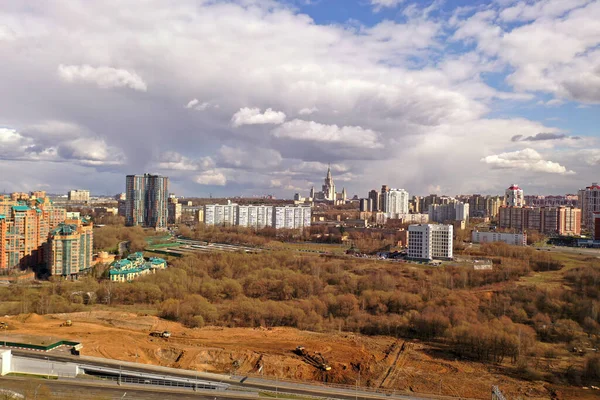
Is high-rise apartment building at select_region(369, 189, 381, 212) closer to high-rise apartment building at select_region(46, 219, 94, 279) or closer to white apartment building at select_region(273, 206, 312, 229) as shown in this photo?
white apartment building at select_region(273, 206, 312, 229)

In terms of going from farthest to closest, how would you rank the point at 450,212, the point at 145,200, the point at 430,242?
1. the point at 450,212
2. the point at 145,200
3. the point at 430,242

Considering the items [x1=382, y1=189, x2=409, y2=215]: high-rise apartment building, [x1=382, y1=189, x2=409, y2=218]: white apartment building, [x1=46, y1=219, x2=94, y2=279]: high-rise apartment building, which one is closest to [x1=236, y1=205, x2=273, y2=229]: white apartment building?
[x1=382, y1=189, x2=409, y2=218]: white apartment building

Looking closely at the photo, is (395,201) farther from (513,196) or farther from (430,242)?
(430,242)

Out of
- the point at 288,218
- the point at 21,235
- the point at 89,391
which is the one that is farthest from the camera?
the point at 288,218

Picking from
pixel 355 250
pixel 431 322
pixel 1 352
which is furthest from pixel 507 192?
pixel 1 352

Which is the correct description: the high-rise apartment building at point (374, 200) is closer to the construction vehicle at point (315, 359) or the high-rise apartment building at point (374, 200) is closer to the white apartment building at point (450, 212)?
the white apartment building at point (450, 212)

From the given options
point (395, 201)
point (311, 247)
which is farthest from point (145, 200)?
point (395, 201)

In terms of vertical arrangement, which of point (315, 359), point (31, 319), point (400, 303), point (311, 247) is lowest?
point (315, 359)
